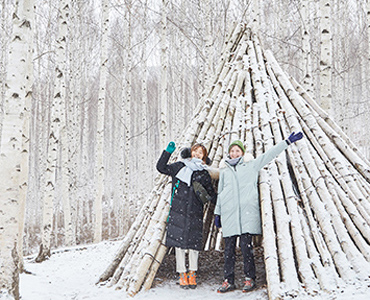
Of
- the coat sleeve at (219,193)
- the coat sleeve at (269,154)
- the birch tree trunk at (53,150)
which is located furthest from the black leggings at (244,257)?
the birch tree trunk at (53,150)

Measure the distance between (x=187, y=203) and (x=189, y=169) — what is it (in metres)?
0.39

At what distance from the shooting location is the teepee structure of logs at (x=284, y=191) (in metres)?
2.83

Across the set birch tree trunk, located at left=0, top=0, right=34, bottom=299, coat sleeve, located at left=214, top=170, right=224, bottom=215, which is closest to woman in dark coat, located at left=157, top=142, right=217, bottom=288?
coat sleeve, located at left=214, top=170, right=224, bottom=215

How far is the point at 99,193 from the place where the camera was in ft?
25.1

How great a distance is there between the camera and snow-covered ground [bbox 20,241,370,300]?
304 centimetres

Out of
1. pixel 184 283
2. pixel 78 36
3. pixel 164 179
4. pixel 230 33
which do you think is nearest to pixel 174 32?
pixel 78 36

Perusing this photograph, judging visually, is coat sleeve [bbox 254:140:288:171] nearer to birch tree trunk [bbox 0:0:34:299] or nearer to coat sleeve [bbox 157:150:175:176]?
coat sleeve [bbox 157:150:175:176]

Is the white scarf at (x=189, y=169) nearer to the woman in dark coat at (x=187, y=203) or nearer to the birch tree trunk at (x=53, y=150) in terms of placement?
the woman in dark coat at (x=187, y=203)

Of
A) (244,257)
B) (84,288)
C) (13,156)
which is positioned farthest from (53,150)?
(244,257)

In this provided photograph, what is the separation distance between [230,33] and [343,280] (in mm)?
4300

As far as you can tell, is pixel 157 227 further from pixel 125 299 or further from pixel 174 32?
pixel 174 32

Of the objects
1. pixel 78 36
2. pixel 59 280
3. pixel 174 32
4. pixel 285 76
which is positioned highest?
pixel 174 32

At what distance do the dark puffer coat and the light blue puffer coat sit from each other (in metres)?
0.26

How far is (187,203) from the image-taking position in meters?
3.54
